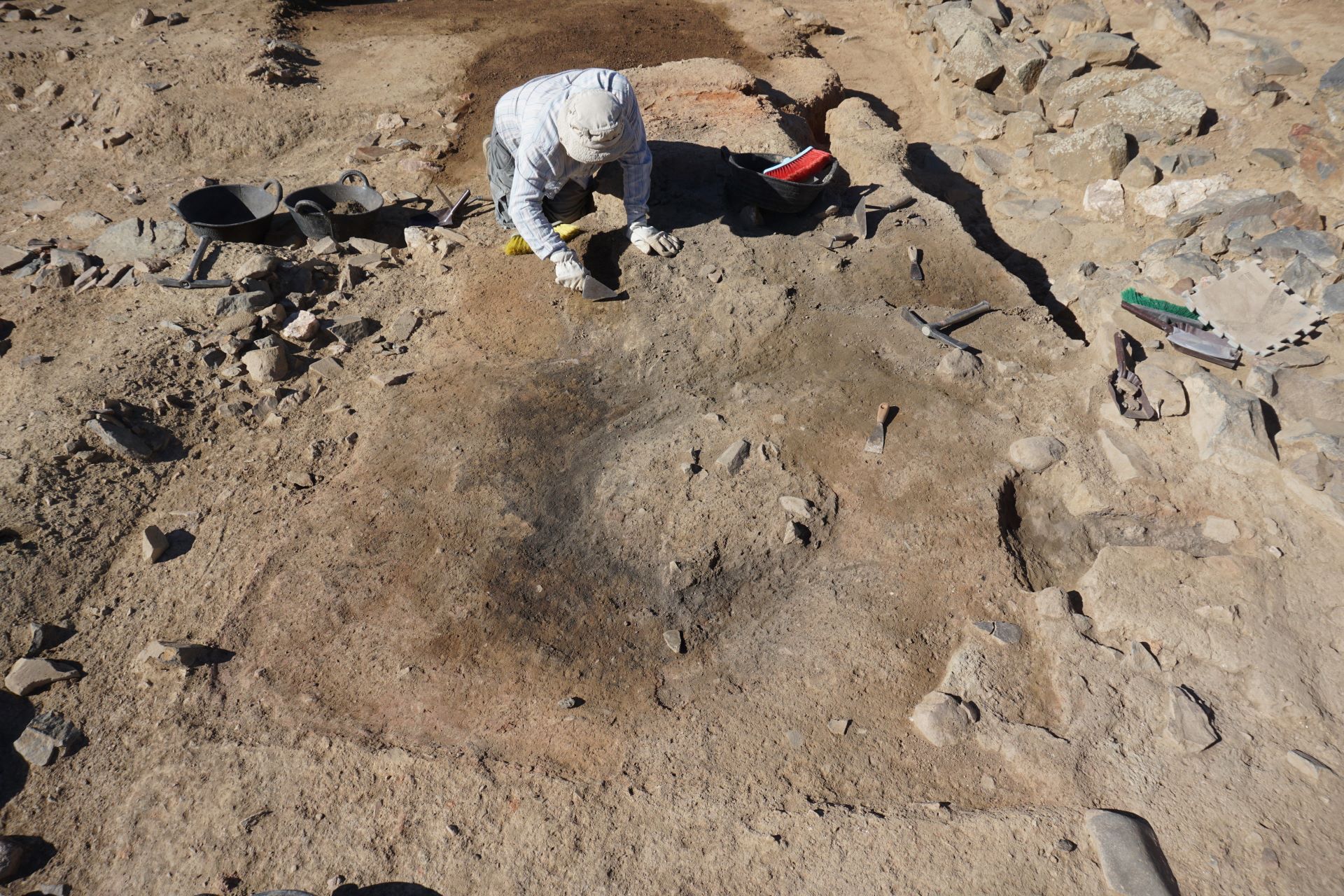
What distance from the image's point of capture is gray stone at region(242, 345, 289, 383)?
4078 millimetres

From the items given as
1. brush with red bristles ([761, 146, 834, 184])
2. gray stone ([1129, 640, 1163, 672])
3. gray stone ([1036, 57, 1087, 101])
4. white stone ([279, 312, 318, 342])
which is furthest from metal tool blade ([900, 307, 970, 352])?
gray stone ([1036, 57, 1087, 101])

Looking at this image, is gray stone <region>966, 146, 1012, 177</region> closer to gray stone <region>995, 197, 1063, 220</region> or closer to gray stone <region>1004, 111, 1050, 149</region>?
gray stone <region>1004, 111, 1050, 149</region>

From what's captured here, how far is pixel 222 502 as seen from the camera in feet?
11.6

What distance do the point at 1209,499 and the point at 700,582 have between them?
7.58ft

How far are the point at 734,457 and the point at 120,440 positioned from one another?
2951 mm

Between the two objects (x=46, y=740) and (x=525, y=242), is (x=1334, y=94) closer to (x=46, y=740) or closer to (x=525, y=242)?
(x=525, y=242)

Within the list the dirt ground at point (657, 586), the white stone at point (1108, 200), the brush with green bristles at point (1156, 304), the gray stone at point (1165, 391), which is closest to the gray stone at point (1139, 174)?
the white stone at point (1108, 200)

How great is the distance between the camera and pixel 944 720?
2701mm

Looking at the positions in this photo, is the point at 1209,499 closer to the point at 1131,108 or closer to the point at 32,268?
the point at 1131,108

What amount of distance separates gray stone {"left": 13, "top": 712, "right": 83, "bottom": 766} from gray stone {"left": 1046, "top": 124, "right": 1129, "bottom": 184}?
22.3 ft

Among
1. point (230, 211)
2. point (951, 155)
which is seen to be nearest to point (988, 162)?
point (951, 155)

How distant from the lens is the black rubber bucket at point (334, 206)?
4965 mm

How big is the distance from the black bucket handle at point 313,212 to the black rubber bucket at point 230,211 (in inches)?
7.2

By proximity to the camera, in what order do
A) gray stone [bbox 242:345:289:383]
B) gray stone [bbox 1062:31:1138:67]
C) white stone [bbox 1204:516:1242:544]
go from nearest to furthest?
white stone [bbox 1204:516:1242:544] < gray stone [bbox 242:345:289:383] < gray stone [bbox 1062:31:1138:67]
